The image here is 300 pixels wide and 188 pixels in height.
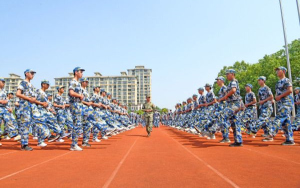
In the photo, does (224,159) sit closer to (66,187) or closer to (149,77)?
(66,187)

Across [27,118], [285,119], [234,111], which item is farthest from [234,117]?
[27,118]

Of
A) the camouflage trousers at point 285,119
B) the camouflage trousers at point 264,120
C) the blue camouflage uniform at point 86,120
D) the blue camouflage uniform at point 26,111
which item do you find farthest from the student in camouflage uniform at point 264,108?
the blue camouflage uniform at point 26,111

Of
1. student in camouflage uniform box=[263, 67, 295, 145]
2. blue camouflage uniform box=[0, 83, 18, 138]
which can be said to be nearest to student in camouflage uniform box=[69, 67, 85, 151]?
blue camouflage uniform box=[0, 83, 18, 138]

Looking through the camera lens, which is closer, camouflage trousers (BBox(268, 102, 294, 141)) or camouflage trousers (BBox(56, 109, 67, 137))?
camouflage trousers (BBox(268, 102, 294, 141))

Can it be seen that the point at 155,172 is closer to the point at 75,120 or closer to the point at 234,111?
the point at 75,120

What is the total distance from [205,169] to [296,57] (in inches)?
1371

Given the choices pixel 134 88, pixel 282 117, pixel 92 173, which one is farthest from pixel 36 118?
pixel 134 88

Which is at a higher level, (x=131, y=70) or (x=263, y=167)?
(x=131, y=70)

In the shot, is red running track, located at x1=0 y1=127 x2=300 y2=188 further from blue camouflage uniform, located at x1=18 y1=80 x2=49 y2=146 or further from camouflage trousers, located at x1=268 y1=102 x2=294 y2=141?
camouflage trousers, located at x1=268 y1=102 x2=294 y2=141

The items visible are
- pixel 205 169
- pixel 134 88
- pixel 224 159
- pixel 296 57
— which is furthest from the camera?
pixel 134 88

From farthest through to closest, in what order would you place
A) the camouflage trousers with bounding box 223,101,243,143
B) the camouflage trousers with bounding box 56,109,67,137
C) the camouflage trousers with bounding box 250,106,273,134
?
the camouflage trousers with bounding box 56,109,67,137 → the camouflage trousers with bounding box 250,106,273,134 → the camouflage trousers with bounding box 223,101,243,143

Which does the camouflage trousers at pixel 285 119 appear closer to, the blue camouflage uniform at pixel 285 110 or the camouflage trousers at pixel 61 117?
the blue camouflage uniform at pixel 285 110

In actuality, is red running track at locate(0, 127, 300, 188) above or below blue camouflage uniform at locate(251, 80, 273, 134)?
below

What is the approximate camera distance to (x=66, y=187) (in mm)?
2840
